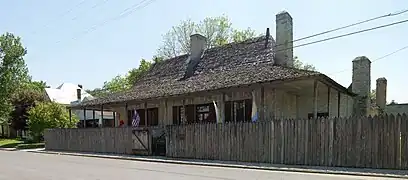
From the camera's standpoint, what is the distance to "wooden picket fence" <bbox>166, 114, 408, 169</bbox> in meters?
13.7

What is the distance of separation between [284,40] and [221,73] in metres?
4.14

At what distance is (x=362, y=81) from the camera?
24750 mm

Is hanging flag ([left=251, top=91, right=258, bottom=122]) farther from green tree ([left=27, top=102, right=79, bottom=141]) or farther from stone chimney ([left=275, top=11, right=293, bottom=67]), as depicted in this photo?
green tree ([left=27, top=102, right=79, bottom=141])

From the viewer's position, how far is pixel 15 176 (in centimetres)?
1237

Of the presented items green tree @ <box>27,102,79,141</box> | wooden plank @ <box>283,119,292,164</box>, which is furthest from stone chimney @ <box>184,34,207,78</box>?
wooden plank @ <box>283,119,292,164</box>

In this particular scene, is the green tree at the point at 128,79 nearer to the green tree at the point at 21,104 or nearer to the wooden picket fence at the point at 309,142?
the green tree at the point at 21,104

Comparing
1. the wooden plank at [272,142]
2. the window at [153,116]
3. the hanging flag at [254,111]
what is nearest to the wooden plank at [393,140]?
the wooden plank at [272,142]

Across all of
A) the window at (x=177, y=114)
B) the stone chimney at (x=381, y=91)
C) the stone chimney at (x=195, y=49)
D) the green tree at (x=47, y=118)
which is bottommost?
the green tree at (x=47, y=118)

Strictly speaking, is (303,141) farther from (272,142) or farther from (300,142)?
(272,142)

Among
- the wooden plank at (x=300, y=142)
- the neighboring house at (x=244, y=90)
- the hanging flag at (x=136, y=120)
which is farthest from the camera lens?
the hanging flag at (x=136, y=120)

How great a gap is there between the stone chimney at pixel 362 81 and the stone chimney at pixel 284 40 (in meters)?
4.17

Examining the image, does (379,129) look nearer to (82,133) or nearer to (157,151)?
(157,151)

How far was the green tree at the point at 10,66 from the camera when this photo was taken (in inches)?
2132

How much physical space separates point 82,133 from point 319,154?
56.4ft
